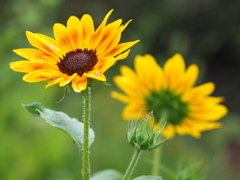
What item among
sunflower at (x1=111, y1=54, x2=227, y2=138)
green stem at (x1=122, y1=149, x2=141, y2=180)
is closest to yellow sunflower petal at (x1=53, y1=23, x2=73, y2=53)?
green stem at (x1=122, y1=149, x2=141, y2=180)

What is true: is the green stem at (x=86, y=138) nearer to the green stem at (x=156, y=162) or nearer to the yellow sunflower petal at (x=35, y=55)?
the yellow sunflower petal at (x=35, y=55)

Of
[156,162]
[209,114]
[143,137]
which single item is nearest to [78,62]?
[143,137]

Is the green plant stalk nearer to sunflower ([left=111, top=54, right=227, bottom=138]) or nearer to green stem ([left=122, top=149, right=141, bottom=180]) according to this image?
sunflower ([left=111, top=54, right=227, bottom=138])

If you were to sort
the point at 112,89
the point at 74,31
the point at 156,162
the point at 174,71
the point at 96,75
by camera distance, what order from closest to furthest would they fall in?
the point at 96,75
the point at 74,31
the point at 156,162
the point at 174,71
the point at 112,89

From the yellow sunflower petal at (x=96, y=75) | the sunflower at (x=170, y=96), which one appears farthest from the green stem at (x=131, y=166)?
the sunflower at (x=170, y=96)

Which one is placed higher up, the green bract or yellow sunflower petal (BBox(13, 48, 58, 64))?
yellow sunflower petal (BBox(13, 48, 58, 64))

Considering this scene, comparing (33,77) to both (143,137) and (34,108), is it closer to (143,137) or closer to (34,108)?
(34,108)
